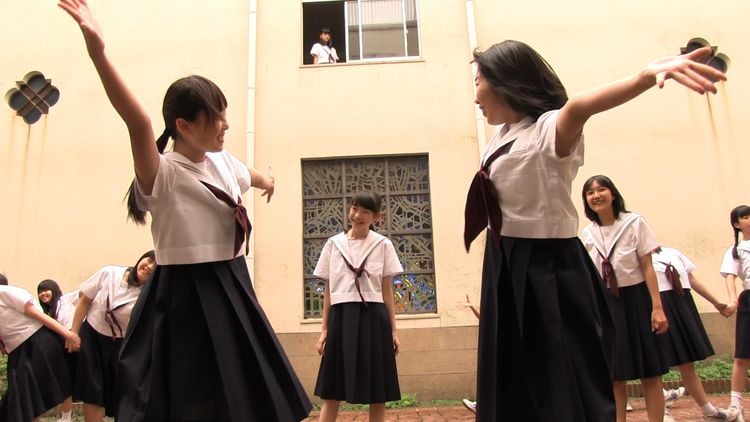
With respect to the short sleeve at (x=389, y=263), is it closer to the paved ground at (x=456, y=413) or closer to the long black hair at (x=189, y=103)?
the paved ground at (x=456, y=413)

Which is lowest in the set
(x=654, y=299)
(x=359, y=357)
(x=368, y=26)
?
(x=359, y=357)

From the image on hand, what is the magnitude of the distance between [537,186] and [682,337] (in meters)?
3.59

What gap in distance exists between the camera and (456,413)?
6.68 meters

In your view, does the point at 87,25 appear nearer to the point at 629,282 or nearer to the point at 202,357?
the point at 202,357

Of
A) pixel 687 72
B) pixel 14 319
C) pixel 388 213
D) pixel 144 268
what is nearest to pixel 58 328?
pixel 14 319

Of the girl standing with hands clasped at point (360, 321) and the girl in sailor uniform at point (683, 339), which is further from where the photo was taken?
the girl in sailor uniform at point (683, 339)

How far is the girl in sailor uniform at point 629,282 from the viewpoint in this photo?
164 inches

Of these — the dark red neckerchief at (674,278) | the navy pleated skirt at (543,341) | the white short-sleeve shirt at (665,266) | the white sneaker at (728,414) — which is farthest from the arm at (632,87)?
the white sneaker at (728,414)

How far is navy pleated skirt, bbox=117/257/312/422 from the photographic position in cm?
211

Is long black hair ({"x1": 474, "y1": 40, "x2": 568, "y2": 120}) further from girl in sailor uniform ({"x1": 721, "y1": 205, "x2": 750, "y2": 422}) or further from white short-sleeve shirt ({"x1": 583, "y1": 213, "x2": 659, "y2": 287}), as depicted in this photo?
girl in sailor uniform ({"x1": 721, "y1": 205, "x2": 750, "y2": 422})

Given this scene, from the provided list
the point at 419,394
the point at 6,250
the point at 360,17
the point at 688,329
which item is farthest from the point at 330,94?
the point at 688,329

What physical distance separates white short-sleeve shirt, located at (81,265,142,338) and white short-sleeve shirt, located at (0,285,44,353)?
47 centimetres

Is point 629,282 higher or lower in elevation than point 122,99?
lower

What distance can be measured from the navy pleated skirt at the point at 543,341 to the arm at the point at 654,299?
7.13 feet
